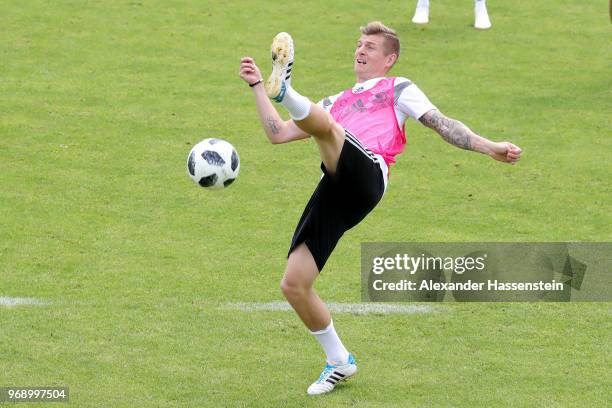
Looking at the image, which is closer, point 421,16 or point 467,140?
point 467,140

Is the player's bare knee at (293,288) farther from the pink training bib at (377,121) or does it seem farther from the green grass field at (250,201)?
the pink training bib at (377,121)

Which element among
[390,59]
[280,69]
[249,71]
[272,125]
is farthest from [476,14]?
[280,69]

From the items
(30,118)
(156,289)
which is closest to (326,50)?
(30,118)

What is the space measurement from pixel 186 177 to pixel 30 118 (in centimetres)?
271

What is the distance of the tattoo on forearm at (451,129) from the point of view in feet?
24.4

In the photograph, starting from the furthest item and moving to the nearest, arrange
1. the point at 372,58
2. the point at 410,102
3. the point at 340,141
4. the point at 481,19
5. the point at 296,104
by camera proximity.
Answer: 1. the point at 481,19
2. the point at 372,58
3. the point at 410,102
4. the point at 340,141
5. the point at 296,104

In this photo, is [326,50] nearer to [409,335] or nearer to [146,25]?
[146,25]

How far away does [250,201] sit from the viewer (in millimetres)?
11609

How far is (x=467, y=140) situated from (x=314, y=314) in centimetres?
155

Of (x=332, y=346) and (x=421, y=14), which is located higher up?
(x=421, y=14)

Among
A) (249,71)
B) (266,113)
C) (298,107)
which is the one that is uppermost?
(249,71)

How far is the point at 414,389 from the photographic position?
7.62 meters

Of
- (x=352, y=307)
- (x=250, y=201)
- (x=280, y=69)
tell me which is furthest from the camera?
(x=250, y=201)

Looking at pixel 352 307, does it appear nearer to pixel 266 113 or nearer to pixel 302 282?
pixel 302 282
